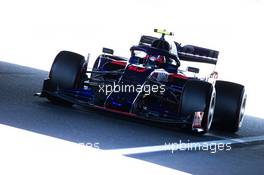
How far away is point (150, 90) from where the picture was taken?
8.91 m

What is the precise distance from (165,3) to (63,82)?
32.4 feet

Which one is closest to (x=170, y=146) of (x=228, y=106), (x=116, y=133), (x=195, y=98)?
(x=116, y=133)

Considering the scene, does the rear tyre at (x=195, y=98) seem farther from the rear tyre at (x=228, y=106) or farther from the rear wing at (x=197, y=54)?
the rear wing at (x=197, y=54)

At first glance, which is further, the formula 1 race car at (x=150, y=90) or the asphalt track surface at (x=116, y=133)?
the formula 1 race car at (x=150, y=90)

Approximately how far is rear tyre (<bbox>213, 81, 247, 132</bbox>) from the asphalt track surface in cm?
23

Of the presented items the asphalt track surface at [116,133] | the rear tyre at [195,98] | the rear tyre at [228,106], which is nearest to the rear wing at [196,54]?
the rear tyre at [228,106]

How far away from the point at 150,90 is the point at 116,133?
1.64 meters

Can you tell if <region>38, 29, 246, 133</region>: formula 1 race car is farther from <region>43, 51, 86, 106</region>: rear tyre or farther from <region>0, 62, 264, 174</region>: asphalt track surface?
<region>0, 62, 264, 174</region>: asphalt track surface

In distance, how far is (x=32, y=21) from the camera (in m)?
17.3

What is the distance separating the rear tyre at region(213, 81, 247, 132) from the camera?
966 centimetres

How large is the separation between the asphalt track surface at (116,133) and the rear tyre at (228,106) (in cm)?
23

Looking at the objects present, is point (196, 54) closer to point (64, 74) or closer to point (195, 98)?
point (195, 98)

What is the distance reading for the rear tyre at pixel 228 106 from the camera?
9.66 meters

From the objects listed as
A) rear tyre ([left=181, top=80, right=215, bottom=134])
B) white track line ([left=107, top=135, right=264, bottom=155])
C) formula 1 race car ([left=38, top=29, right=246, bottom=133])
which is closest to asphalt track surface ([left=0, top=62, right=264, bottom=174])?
white track line ([left=107, top=135, right=264, bottom=155])
